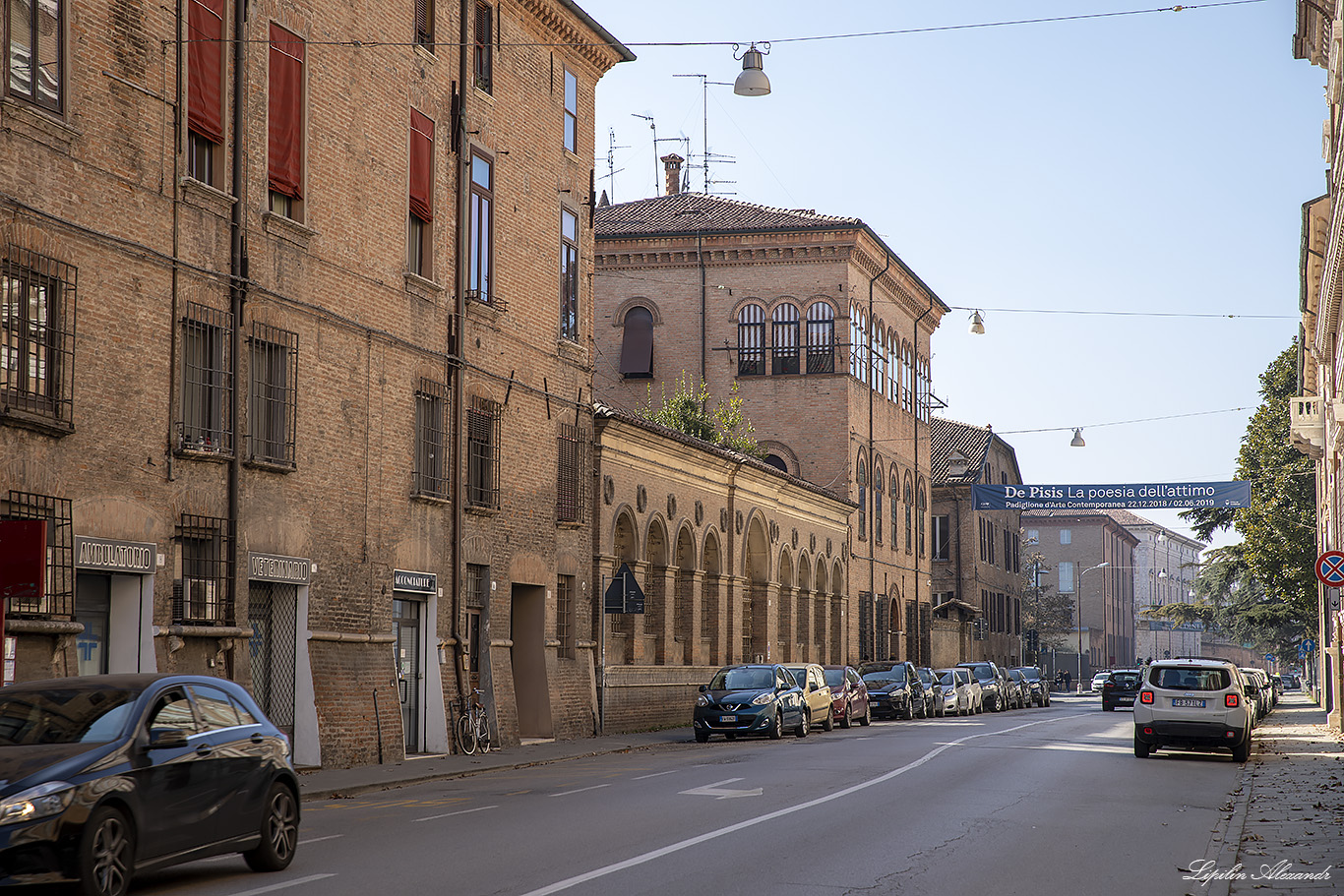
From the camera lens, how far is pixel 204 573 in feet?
65.8

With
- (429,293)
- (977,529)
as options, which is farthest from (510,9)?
(977,529)

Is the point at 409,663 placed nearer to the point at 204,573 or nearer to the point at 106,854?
the point at 204,573

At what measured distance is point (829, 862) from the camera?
12.3 meters

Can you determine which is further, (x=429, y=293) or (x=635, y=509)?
(x=635, y=509)

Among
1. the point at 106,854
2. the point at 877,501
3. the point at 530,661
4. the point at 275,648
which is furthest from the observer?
the point at 877,501

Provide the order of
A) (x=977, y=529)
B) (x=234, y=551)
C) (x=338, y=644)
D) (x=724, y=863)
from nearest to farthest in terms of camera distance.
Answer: (x=724, y=863)
(x=234, y=551)
(x=338, y=644)
(x=977, y=529)

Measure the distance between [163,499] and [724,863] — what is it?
9.83 meters

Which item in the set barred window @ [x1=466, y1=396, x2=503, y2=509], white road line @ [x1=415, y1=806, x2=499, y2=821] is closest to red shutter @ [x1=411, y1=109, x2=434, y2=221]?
barred window @ [x1=466, y1=396, x2=503, y2=509]

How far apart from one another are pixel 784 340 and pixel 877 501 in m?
7.86

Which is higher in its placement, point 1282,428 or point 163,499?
point 1282,428

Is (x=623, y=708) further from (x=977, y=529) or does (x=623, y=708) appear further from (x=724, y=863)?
(x=977, y=529)

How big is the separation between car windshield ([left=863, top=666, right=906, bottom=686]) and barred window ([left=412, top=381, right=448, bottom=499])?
22.8m

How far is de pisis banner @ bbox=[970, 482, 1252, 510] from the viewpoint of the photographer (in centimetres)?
5503

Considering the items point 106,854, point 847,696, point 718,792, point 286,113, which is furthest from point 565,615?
point 106,854
